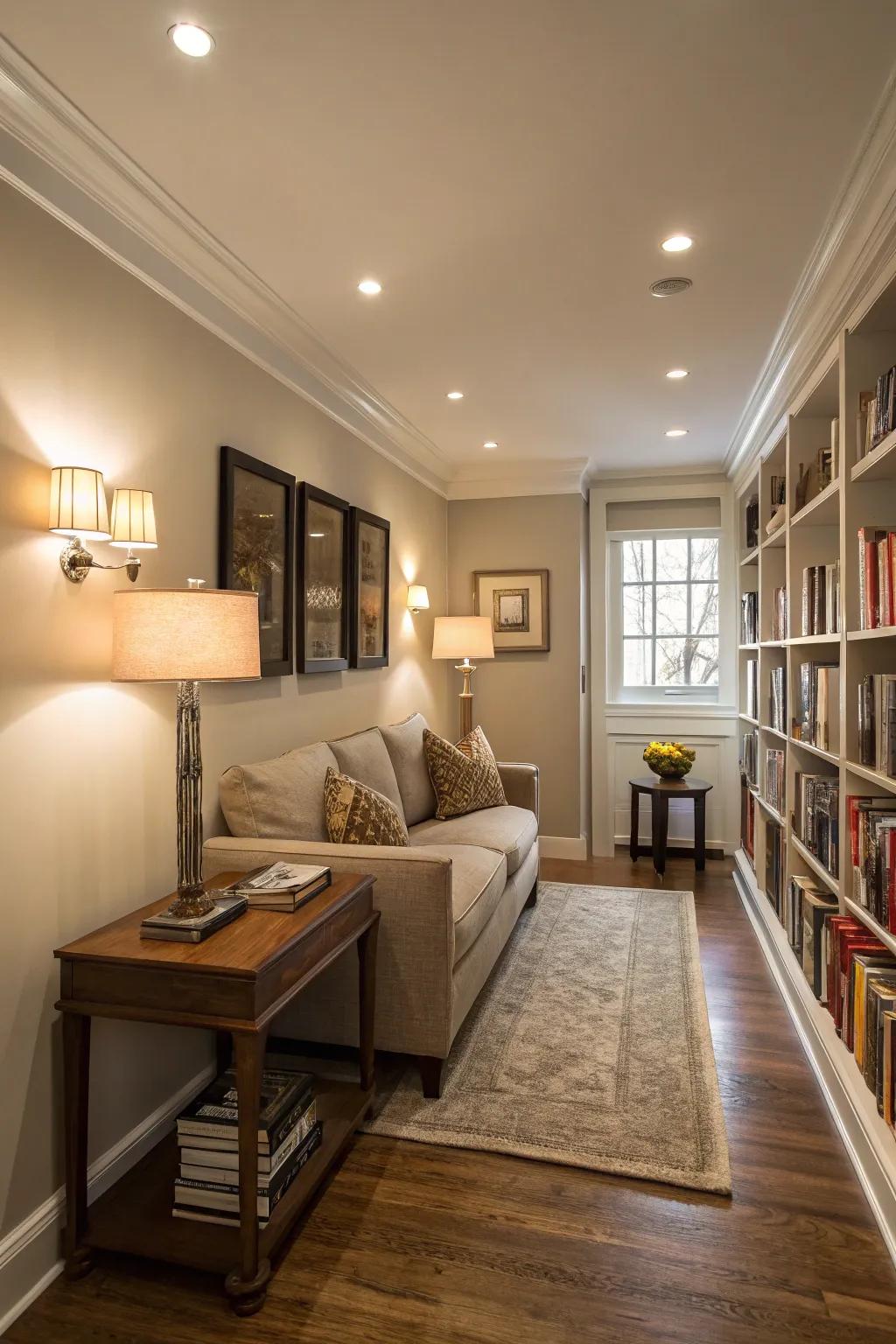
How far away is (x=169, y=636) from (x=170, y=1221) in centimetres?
134

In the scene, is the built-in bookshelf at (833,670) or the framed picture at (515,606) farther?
the framed picture at (515,606)

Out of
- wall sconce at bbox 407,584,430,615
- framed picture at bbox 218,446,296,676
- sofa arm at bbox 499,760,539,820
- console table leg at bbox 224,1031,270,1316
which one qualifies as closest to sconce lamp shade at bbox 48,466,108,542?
framed picture at bbox 218,446,296,676

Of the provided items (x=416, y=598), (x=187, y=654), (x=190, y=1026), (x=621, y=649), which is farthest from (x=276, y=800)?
(x=621, y=649)

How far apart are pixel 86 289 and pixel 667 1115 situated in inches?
110

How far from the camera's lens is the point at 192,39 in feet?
5.28

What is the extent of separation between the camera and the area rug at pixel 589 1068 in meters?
2.24

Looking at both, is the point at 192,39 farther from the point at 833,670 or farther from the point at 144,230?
the point at 833,670

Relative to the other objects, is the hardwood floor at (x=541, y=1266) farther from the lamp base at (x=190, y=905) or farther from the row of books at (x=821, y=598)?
the row of books at (x=821, y=598)

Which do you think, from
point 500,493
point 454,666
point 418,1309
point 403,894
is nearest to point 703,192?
point 403,894

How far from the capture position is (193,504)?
8.29 ft

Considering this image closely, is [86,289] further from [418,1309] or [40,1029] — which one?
[418,1309]

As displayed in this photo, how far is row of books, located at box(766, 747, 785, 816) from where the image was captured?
3.72 metres

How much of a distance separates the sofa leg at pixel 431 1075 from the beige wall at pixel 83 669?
70cm

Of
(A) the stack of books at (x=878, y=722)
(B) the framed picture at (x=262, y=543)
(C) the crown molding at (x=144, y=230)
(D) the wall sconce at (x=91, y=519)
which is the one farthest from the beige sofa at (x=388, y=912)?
(C) the crown molding at (x=144, y=230)
